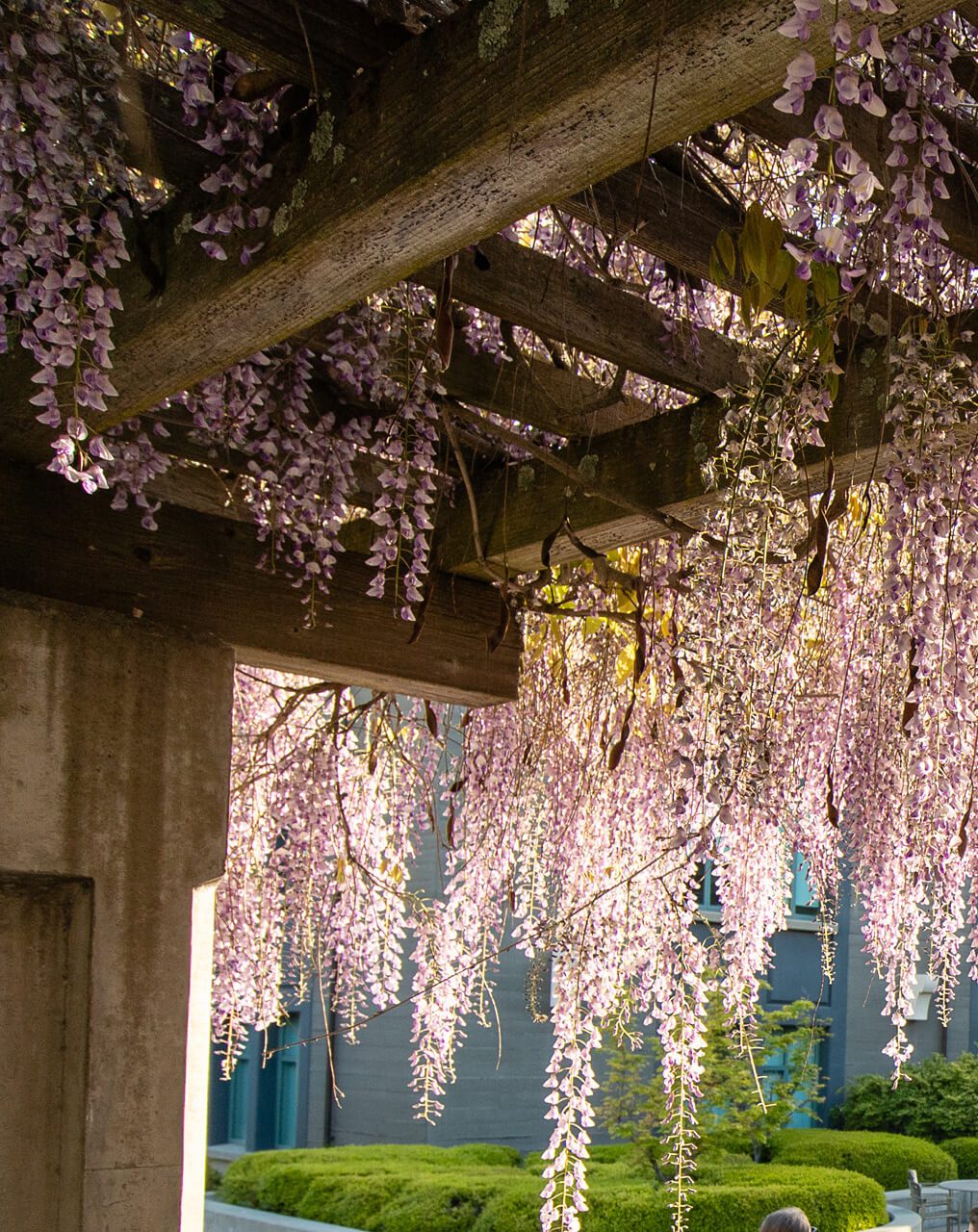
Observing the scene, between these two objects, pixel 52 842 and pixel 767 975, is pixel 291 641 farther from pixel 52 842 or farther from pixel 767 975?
pixel 767 975

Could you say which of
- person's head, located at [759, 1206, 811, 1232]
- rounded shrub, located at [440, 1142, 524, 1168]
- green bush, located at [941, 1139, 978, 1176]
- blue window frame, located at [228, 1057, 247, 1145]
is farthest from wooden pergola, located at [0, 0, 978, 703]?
blue window frame, located at [228, 1057, 247, 1145]

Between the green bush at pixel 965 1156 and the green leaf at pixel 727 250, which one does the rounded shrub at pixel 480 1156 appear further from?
the green leaf at pixel 727 250

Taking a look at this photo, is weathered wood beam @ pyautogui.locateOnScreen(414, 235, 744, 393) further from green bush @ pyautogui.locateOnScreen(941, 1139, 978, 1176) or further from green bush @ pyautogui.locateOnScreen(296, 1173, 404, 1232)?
green bush @ pyautogui.locateOnScreen(941, 1139, 978, 1176)

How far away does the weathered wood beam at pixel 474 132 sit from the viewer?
128cm

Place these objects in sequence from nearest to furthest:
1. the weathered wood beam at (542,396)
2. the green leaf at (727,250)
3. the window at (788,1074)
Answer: the green leaf at (727,250)
the weathered wood beam at (542,396)
the window at (788,1074)

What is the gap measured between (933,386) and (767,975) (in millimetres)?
10901

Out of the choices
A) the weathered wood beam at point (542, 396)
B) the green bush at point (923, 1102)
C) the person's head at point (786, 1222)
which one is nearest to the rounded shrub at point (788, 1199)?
the person's head at point (786, 1222)

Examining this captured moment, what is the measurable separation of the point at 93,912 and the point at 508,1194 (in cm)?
580

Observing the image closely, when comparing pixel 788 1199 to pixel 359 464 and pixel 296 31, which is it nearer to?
pixel 359 464

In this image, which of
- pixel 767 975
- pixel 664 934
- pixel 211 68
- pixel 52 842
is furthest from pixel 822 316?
pixel 767 975

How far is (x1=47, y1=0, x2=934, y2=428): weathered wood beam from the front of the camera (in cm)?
128

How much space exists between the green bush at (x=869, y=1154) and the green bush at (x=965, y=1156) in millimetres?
426

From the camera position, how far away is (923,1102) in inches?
473

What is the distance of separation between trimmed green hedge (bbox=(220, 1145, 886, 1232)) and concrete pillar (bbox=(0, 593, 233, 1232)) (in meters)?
Result: 5.41
